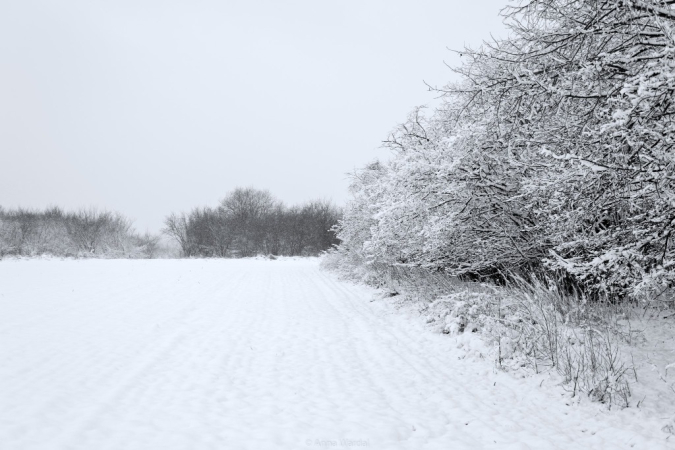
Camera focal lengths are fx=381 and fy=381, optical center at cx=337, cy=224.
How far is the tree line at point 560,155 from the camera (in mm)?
3619

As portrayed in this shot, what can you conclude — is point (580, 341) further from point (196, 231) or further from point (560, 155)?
point (196, 231)

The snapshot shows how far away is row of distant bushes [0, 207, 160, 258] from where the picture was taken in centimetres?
4125

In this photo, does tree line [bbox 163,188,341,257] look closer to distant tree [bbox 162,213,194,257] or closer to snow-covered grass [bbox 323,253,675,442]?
distant tree [bbox 162,213,194,257]

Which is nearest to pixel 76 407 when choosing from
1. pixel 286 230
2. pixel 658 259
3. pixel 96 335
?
pixel 96 335

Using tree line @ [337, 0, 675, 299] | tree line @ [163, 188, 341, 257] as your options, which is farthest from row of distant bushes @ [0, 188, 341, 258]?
tree line @ [337, 0, 675, 299]

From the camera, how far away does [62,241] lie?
45.4m

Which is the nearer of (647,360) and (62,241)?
(647,360)

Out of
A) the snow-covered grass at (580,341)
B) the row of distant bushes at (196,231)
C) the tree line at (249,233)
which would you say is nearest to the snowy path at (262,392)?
the snow-covered grass at (580,341)

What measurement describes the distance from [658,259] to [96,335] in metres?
8.90

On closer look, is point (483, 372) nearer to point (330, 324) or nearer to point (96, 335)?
point (330, 324)

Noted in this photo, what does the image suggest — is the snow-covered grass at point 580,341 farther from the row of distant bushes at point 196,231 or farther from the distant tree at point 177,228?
the distant tree at point 177,228

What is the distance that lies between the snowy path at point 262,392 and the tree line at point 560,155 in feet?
5.81

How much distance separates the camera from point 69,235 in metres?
47.2

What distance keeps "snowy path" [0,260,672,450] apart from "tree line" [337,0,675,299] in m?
1.77
